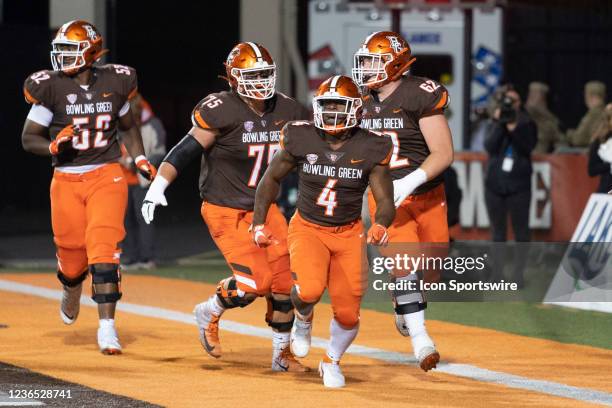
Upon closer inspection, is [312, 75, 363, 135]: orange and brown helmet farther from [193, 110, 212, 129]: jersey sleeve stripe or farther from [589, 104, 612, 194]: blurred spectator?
[589, 104, 612, 194]: blurred spectator

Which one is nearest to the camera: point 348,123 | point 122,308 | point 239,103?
point 348,123

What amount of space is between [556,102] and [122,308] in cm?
2149

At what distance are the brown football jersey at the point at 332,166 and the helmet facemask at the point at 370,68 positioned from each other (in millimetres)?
660

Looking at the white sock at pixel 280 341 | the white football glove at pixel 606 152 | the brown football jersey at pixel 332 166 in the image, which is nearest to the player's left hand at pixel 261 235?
the brown football jersey at pixel 332 166

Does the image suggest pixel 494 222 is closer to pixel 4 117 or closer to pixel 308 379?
pixel 308 379

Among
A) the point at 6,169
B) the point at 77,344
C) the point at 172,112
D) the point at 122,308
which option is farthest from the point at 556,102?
the point at 77,344

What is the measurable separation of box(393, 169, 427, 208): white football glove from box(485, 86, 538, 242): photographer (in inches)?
201

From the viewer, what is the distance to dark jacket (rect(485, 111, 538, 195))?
14.3 m

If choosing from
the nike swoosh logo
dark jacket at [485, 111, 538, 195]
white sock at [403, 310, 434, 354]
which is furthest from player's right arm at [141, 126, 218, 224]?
dark jacket at [485, 111, 538, 195]

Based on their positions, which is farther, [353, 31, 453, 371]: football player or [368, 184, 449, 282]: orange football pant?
[368, 184, 449, 282]: orange football pant

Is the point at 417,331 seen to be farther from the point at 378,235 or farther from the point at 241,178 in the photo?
the point at 241,178

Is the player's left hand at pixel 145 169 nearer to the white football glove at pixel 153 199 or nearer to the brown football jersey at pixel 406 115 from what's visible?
the white football glove at pixel 153 199

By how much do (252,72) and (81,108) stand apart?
1.43 meters

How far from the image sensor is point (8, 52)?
60.5 ft
